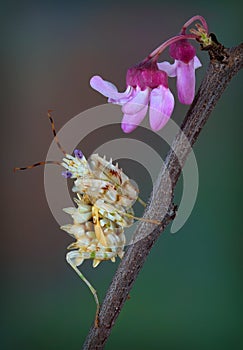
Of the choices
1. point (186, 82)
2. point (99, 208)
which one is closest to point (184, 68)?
point (186, 82)

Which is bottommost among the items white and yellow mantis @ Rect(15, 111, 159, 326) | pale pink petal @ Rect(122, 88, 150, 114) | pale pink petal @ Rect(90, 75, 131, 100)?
white and yellow mantis @ Rect(15, 111, 159, 326)

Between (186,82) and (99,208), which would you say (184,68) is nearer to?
(186,82)

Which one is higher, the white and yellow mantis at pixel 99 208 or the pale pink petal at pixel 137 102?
the pale pink petal at pixel 137 102

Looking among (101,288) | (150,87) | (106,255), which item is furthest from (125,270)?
(101,288)

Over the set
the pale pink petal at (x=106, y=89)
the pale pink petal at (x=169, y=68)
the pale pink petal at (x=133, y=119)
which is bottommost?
the pale pink petal at (x=133, y=119)

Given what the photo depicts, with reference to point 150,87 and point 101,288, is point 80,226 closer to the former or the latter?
point 150,87

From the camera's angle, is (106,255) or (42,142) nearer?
(106,255)

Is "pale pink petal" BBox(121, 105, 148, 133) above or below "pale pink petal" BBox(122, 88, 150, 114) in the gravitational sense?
below
